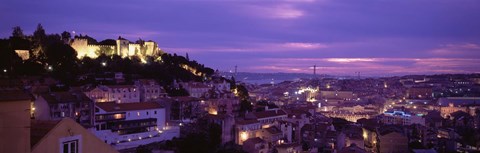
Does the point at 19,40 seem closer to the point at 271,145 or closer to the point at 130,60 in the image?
the point at 130,60

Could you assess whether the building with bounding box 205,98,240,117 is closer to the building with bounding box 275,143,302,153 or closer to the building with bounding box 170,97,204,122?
the building with bounding box 170,97,204,122

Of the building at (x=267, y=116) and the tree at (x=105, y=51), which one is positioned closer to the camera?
the building at (x=267, y=116)

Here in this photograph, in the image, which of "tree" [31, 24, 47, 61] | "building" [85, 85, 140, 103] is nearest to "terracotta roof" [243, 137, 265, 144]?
"building" [85, 85, 140, 103]

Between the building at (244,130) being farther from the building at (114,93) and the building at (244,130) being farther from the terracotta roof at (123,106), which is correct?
the building at (114,93)

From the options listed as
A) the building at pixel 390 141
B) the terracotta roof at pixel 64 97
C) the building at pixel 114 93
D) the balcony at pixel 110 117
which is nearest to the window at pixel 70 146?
the terracotta roof at pixel 64 97

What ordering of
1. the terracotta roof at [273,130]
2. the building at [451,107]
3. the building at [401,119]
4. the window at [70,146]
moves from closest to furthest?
the window at [70,146], the terracotta roof at [273,130], the building at [401,119], the building at [451,107]

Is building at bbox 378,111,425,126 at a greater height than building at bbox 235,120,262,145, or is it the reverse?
building at bbox 235,120,262,145

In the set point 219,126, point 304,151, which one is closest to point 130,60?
point 219,126
